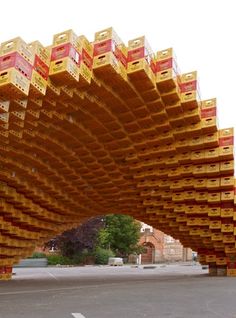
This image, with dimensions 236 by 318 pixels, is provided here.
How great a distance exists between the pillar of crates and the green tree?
44142 millimetres

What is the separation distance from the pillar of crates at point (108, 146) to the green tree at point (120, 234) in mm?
44142

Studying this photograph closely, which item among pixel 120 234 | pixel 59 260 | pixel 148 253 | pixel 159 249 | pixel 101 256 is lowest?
pixel 59 260

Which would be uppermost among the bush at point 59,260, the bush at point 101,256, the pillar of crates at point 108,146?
the pillar of crates at point 108,146

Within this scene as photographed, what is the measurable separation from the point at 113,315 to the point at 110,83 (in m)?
7.40

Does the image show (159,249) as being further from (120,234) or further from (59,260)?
(59,260)

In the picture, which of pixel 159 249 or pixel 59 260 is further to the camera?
pixel 159 249

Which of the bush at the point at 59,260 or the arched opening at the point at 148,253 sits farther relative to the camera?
the arched opening at the point at 148,253

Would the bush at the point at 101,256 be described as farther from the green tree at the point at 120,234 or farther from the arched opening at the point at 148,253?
the arched opening at the point at 148,253

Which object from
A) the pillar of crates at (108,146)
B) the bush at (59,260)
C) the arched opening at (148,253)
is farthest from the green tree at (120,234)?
the pillar of crates at (108,146)

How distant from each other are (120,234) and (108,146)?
2107 inches

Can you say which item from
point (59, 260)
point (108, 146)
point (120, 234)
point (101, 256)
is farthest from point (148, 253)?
point (108, 146)

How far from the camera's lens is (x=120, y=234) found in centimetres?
7069

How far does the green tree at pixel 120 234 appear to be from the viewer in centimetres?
7031

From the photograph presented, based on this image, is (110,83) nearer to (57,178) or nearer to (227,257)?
(57,178)
